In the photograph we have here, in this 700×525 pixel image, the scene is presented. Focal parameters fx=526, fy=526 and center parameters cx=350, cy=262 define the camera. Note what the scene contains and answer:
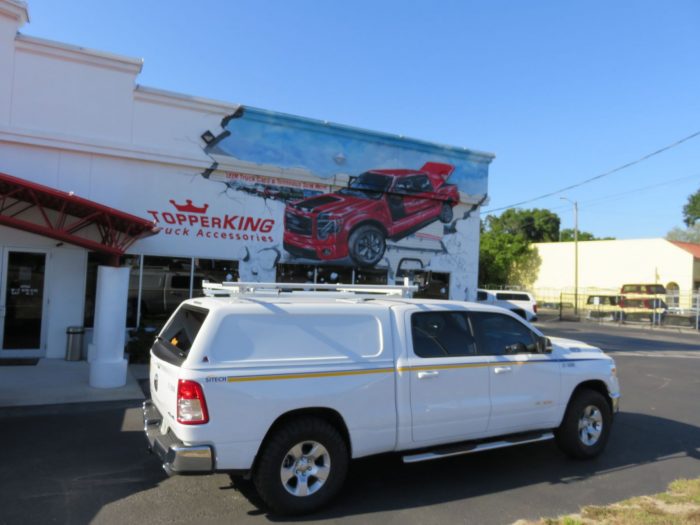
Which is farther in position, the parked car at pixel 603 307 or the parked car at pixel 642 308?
the parked car at pixel 603 307

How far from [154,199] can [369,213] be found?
20.6ft

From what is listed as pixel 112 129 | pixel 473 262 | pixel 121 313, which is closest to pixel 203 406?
pixel 121 313

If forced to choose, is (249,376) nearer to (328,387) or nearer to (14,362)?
(328,387)

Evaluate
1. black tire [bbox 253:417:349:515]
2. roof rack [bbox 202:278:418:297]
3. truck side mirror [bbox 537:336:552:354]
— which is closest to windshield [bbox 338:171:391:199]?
roof rack [bbox 202:278:418:297]

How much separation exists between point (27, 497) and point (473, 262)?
15.5 meters

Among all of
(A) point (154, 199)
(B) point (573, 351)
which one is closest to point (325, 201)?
(A) point (154, 199)

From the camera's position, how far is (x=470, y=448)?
520 cm

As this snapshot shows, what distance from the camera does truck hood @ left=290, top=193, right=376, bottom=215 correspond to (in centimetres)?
1505

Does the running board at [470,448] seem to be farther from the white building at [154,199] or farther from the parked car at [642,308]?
the parked car at [642,308]

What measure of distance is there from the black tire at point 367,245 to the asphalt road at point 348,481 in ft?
30.4

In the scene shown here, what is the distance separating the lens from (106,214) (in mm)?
10188

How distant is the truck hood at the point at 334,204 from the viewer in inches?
592

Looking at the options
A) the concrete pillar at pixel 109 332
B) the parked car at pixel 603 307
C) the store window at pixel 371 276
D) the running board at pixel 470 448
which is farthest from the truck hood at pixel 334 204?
the parked car at pixel 603 307

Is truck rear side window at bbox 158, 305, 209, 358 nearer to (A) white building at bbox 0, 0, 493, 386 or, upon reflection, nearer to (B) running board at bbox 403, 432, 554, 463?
(B) running board at bbox 403, 432, 554, 463
